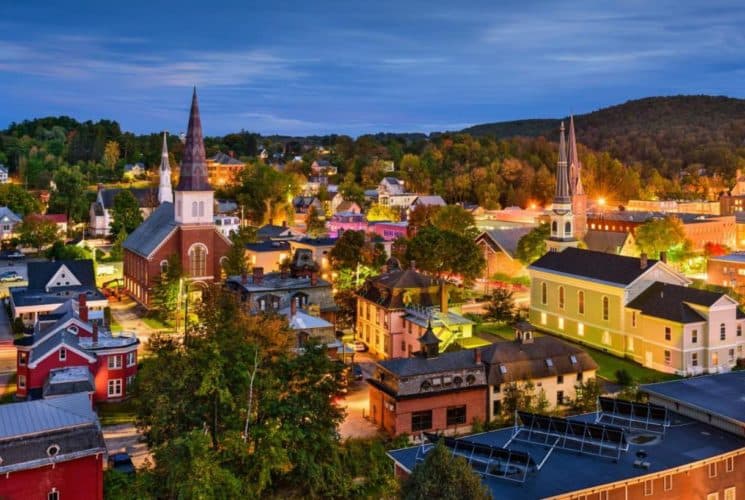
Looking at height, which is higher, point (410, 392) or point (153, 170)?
point (153, 170)

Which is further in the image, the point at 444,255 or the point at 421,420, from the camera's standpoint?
the point at 444,255

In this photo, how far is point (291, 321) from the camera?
41812 mm

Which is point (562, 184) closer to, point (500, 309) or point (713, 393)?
point (500, 309)

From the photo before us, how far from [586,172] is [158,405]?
129052mm

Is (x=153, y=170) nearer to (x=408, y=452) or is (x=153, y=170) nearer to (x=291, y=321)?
(x=291, y=321)

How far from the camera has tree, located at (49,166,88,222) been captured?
4222 inches

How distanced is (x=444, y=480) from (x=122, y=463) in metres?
16.4

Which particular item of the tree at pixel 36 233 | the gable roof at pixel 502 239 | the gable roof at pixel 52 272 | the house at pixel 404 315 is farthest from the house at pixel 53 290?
the gable roof at pixel 502 239

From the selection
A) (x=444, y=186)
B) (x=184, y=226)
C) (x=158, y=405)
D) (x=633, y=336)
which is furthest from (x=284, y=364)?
(x=444, y=186)

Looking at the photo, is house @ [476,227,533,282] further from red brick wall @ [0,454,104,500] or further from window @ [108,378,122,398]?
red brick wall @ [0,454,104,500]

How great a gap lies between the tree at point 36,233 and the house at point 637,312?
197 feet

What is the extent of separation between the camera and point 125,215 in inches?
3639

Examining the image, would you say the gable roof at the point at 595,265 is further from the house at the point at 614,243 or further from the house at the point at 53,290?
the house at the point at 53,290

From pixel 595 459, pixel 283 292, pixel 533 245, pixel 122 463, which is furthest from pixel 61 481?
pixel 533 245
